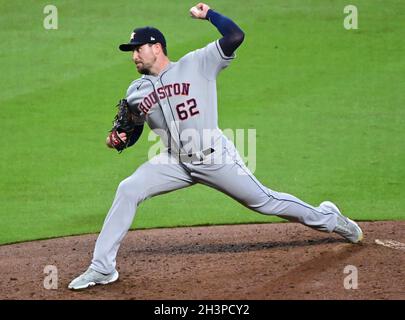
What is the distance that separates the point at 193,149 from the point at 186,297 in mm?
1045

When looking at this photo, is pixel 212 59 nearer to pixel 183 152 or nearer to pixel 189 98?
pixel 189 98

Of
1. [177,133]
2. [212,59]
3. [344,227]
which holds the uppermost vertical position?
[212,59]

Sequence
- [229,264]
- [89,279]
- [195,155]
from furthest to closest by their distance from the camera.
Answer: [229,264]
[195,155]
[89,279]

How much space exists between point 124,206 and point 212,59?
1.17 metres

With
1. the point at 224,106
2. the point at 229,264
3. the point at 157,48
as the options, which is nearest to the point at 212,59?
the point at 157,48

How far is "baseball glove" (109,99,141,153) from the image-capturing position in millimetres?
6809

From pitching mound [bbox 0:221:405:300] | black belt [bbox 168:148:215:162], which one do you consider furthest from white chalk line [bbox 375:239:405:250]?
black belt [bbox 168:148:215:162]

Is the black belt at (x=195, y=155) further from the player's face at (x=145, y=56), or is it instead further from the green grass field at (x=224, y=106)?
the green grass field at (x=224, y=106)

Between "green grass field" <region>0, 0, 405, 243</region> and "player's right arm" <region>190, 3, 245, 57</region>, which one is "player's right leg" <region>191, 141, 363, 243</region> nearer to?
"player's right arm" <region>190, 3, 245, 57</region>

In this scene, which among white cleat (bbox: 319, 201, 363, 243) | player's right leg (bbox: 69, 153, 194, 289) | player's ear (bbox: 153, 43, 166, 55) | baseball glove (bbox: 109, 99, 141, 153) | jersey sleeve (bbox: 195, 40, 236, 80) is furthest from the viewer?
white cleat (bbox: 319, 201, 363, 243)

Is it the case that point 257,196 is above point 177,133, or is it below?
below

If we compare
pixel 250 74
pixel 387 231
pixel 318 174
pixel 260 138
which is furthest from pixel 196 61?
pixel 250 74

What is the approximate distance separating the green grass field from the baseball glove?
1.39 meters

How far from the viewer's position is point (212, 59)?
6.60 meters
